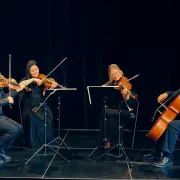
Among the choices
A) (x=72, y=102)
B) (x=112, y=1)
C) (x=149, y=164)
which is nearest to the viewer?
(x=149, y=164)

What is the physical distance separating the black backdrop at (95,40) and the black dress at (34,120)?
113 cm

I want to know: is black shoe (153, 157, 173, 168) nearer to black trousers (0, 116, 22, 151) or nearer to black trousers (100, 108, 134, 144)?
black trousers (100, 108, 134, 144)

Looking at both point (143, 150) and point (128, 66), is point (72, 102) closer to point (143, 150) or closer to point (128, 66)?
point (128, 66)

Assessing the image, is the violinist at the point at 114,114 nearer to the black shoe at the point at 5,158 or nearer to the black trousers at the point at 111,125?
the black trousers at the point at 111,125

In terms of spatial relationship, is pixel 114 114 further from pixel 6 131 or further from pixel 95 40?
pixel 95 40

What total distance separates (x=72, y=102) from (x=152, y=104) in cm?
140

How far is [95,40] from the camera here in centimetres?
554

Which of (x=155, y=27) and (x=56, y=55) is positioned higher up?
(x=155, y=27)

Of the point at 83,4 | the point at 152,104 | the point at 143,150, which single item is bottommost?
the point at 143,150

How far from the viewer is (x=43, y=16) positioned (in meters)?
5.49

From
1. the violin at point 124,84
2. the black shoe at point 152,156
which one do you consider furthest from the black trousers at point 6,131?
the black shoe at point 152,156

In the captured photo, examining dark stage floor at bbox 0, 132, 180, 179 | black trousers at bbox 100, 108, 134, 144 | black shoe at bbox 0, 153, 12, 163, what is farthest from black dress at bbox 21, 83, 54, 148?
black trousers at bbox 100, 108, 134, 144

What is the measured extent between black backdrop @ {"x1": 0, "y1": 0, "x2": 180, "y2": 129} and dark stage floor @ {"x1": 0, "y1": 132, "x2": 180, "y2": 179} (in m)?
1.47

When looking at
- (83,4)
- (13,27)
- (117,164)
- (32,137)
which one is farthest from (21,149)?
(83,4)
